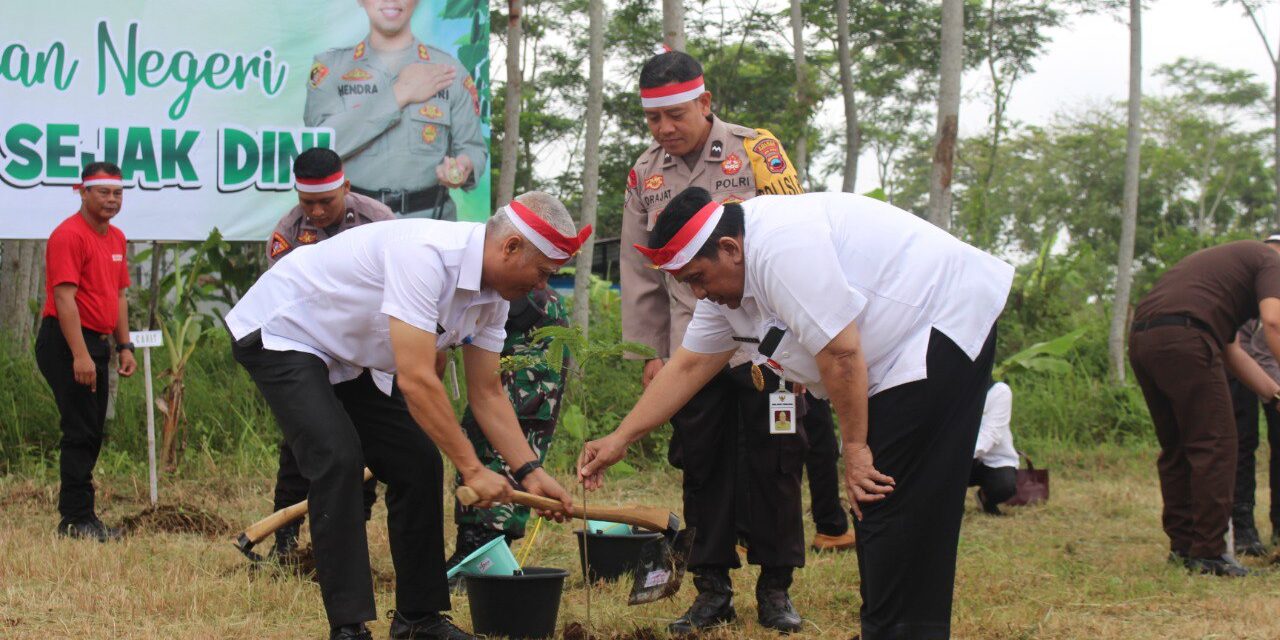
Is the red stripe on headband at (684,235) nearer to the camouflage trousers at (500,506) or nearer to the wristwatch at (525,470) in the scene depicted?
the wristwatch at (525,470)

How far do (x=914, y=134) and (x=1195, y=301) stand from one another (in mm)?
27218

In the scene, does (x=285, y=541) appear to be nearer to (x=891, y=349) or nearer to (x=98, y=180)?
(x=98, y=180)

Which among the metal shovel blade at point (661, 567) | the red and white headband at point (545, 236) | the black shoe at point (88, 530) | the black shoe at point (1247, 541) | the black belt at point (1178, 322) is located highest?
the red and white headband at point (545, 236)

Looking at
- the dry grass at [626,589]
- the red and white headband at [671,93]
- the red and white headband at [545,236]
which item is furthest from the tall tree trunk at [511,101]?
the red and white headband at [545,236]

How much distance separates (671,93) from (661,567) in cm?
169

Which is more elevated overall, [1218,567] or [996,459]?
[996,459]

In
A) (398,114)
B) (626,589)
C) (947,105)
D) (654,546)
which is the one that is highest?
(947,105)

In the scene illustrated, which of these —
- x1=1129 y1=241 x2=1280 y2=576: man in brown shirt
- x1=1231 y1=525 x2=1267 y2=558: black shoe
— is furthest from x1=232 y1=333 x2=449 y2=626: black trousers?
x1=1231 y1=525 x2=1267 y2=558: black shoe

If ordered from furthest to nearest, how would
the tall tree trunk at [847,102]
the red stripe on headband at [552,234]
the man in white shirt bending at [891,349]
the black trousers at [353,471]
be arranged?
the tall tree trunk at [847,102]
the black trousers at [353,471]
the red stripe on headband at [552,234]
the man in white shirt bending at [891,349]

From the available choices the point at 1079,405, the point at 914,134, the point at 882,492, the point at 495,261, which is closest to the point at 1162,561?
the point at 882,492

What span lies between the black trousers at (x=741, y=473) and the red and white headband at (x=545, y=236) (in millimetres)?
1007

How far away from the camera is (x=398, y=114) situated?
8414mm

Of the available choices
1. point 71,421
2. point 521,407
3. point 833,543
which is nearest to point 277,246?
point 521,407

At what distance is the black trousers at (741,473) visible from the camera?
4.41m
